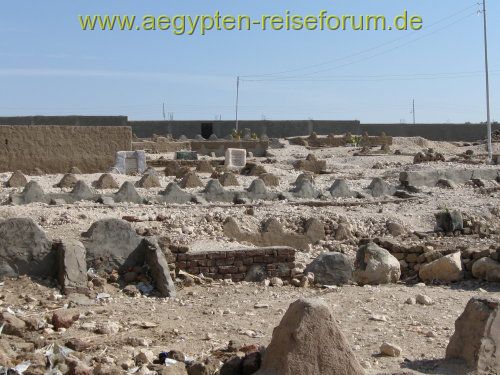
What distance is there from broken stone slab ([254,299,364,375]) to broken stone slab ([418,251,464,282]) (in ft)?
11.7

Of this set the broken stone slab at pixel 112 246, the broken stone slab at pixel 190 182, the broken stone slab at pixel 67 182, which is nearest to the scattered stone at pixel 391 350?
the broken stone slab at pixel 112 246

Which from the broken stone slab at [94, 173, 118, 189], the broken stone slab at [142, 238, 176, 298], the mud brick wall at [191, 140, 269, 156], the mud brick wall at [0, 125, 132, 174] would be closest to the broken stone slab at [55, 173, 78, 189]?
the broken stone slab at [94, 173, 118, 189]

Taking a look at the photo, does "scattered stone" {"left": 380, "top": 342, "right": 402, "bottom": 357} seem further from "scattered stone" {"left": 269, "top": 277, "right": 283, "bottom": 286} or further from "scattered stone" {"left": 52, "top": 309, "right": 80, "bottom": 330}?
"scattered stone" {"left": 269, "top": 277, "right": 283, "bottom": 286}

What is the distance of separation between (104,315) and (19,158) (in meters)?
12.2

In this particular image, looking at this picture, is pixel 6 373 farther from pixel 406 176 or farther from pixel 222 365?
pixel 406 176

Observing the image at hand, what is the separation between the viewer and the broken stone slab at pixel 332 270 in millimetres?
7543

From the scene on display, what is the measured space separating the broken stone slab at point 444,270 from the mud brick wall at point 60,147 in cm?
1183

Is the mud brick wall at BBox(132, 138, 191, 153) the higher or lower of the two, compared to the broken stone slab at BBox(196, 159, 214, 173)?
higher

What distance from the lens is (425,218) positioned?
12.3m

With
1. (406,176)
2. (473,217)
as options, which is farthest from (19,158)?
(473,217)

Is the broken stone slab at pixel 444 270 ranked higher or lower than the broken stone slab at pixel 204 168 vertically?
lower

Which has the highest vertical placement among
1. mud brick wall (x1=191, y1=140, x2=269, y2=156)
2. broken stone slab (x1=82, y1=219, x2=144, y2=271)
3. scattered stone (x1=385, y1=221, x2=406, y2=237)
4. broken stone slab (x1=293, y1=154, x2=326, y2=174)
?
mud brick wall (x1=191, y1=140, x2=269, y2=156)

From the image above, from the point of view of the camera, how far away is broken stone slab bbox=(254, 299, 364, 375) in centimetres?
424

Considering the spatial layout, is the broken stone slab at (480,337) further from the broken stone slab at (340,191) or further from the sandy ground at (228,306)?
the broken stone slab at (340,191)
